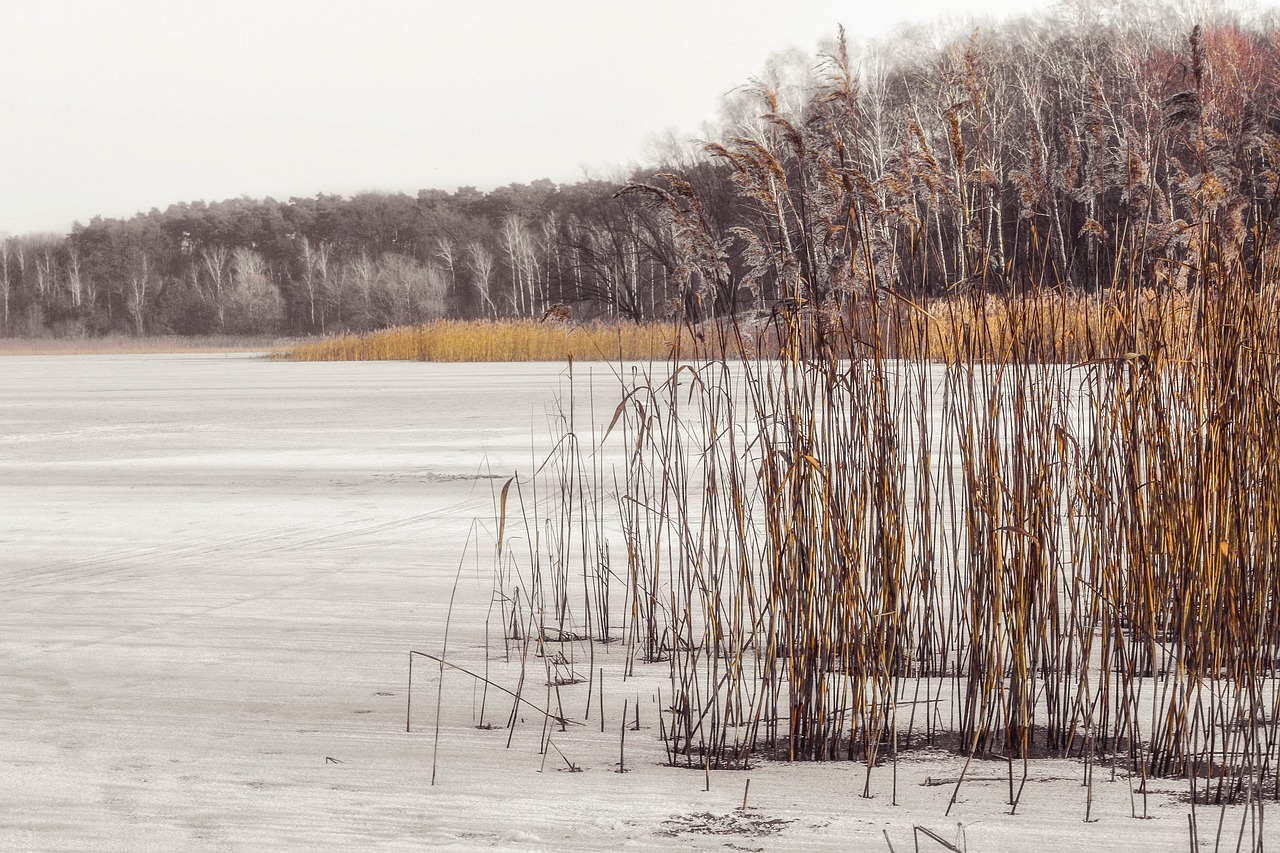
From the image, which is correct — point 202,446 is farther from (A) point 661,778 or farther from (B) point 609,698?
(A) point 661,778

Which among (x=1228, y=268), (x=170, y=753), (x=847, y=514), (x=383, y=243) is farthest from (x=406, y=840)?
(x=383, y=243)

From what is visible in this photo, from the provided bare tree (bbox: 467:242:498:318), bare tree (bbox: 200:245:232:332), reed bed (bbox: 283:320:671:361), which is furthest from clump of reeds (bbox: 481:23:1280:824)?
bare tree (bbox: 200:245:232:332)

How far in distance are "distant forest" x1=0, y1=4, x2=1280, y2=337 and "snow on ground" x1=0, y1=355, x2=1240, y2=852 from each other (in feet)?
2.08

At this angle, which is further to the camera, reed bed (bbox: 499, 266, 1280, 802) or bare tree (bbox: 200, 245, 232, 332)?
bare tree (bbox: 200, 245, 232, 332)

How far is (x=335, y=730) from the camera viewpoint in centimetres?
182

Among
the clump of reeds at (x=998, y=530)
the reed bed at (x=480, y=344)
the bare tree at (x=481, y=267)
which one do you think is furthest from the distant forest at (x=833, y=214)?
the reed bed at (x=480, y=344)

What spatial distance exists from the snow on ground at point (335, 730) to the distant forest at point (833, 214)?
2.08 ft

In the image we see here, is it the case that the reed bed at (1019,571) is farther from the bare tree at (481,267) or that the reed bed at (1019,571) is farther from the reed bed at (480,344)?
the bare tree at (481,267)

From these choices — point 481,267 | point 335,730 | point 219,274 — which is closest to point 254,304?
point 219,274

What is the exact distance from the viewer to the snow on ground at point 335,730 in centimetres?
143

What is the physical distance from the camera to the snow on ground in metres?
1.43

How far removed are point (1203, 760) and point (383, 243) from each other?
204ft

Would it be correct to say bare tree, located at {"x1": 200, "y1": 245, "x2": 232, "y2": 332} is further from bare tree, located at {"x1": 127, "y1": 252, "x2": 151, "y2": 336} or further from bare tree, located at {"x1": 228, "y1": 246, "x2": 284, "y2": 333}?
bare tree, located at {"x1": 127, "y1": 252, "x2": 151, "y2": 336}

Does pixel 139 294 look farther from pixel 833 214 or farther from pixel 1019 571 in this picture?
pixel 1019 571
